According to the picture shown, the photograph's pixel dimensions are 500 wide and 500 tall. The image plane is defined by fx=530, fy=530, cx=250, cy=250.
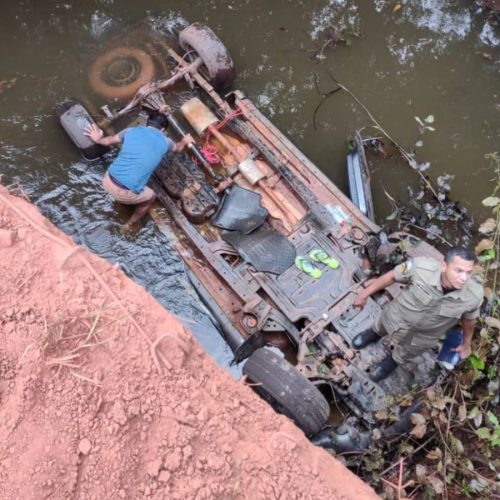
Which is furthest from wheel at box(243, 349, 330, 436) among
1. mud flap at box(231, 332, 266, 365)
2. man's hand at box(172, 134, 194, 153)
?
man's hand at box(172, 134, 194, 153)

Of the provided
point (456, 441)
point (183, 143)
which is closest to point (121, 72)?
point (183, 143)

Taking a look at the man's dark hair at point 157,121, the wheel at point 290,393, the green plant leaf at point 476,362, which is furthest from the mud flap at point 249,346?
Answer: the man's dark hair at point 157,121

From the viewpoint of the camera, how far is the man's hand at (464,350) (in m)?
4.60

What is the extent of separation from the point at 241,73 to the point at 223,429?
5394mm

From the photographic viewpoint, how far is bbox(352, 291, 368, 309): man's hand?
16.3ft

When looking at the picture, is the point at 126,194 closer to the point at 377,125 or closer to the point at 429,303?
the point at 429,303

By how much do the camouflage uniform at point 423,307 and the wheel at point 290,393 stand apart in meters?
0.89

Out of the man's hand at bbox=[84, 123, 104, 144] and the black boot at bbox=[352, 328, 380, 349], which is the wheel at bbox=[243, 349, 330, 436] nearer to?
the black boot at bbox=[352, 328, 380, 349]

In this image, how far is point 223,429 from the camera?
131 inches

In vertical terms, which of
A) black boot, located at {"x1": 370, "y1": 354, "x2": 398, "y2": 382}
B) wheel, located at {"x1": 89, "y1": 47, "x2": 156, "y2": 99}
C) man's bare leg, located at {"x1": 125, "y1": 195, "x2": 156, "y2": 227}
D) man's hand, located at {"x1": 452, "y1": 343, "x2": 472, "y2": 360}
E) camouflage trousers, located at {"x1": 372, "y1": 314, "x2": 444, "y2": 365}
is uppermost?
wheel, located at {"x1": 89, "y1": 47, "x2": 156, "y2": 99}

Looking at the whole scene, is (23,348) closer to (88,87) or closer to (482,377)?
(482,377)

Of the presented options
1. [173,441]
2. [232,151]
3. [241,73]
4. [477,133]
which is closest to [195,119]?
[232,151]

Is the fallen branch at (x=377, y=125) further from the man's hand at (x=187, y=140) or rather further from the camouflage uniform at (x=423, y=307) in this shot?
the camouflage uniform at (x=423, y=307)

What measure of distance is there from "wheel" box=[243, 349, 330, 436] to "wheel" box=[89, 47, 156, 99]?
430 centimetres
